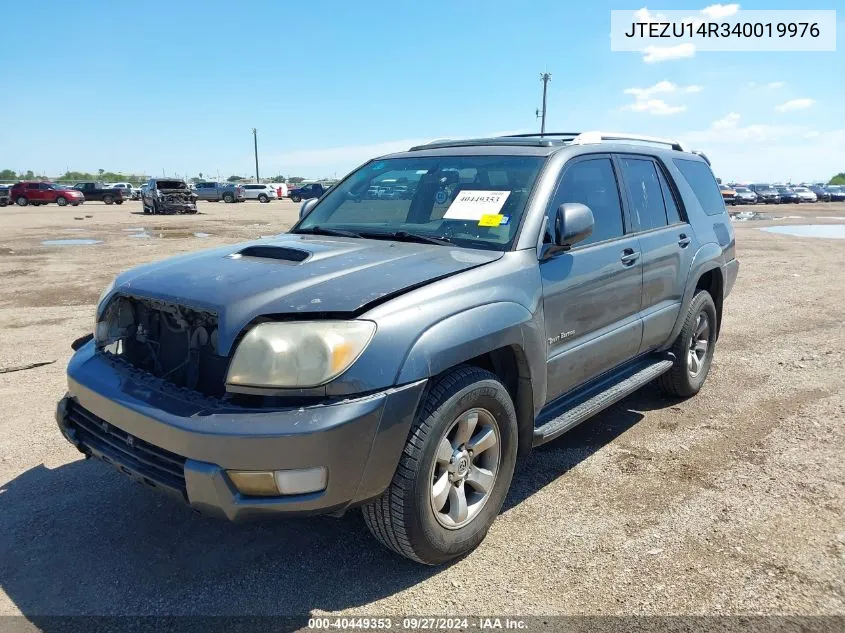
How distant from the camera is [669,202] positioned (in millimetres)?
4648

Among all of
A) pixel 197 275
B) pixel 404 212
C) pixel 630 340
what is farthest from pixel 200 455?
pixel 630 340

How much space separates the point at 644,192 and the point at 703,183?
1275 millimetres

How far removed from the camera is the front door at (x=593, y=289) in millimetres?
3287

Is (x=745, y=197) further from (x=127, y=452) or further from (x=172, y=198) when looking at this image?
(x=127, y=452)

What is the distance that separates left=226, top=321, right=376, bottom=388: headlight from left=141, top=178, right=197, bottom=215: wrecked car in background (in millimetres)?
31258

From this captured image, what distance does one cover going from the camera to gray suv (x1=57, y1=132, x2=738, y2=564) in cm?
233

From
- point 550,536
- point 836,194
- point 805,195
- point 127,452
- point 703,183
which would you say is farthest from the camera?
point 836,194

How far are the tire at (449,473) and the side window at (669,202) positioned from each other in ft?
8.03

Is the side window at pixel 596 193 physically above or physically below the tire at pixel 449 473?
above

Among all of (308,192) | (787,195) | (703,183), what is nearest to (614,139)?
(703,183)

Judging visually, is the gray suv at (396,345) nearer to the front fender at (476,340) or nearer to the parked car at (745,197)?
the front fender at (476,340)

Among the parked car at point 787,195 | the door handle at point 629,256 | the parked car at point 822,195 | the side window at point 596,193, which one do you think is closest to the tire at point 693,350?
the door handle at point 629,256

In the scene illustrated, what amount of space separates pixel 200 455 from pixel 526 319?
1.55 meters

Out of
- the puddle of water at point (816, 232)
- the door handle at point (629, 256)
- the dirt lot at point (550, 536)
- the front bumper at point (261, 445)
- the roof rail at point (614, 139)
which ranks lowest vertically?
the dirt lot at point (550, 536)
